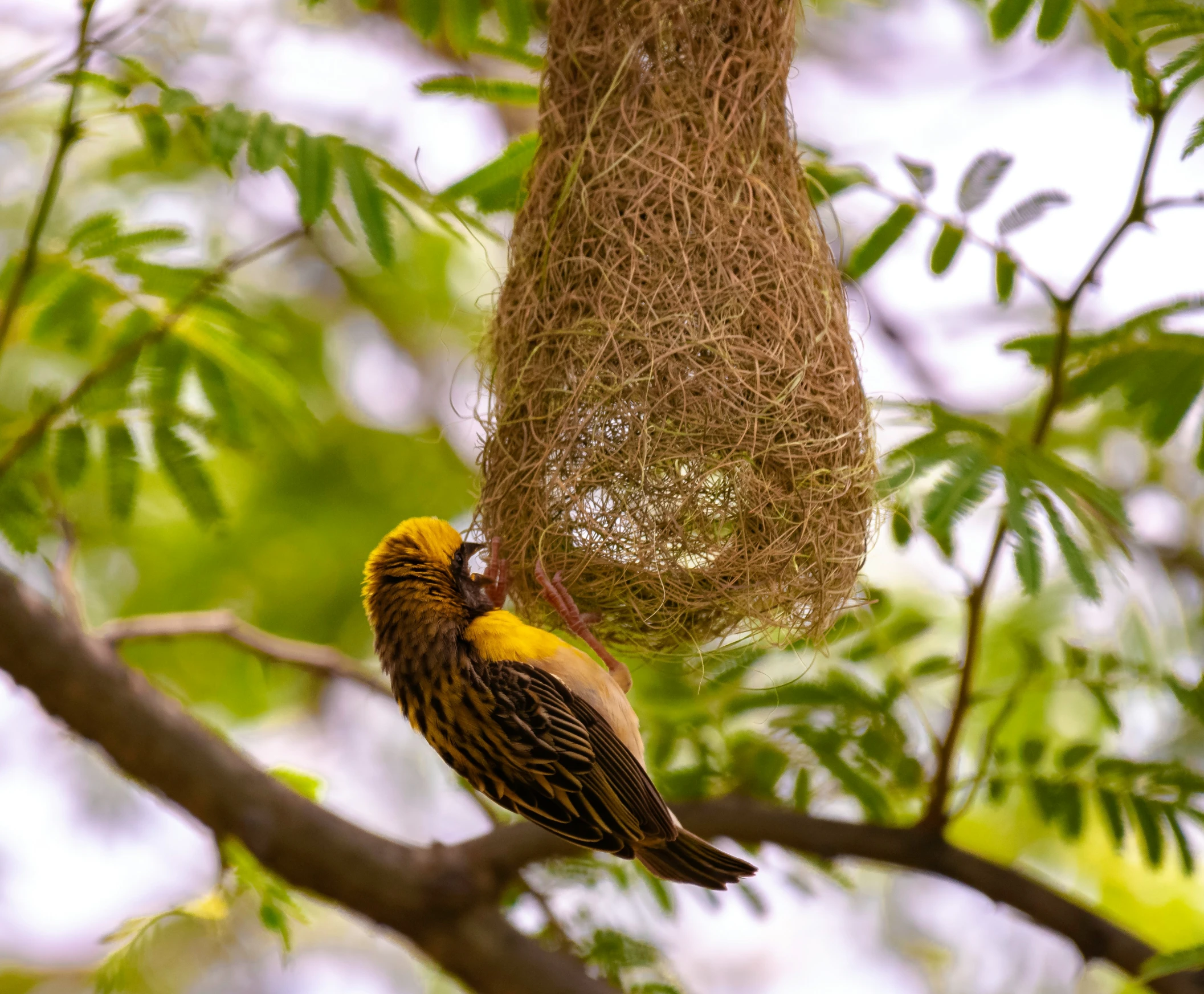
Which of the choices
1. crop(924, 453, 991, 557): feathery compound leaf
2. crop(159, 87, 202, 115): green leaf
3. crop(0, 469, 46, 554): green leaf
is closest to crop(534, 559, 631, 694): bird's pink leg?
crop(924, 453, 991, 557): feathery compound leaf

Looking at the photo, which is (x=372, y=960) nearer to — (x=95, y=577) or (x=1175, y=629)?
(x=95, y=577)

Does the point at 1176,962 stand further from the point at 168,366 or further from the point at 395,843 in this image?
the point at 168,366

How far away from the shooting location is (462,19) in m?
2.75

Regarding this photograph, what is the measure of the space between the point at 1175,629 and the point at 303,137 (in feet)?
12.2

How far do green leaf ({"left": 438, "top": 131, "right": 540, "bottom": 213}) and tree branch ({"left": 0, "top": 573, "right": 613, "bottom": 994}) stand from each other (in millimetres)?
1491

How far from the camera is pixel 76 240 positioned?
2906 mm

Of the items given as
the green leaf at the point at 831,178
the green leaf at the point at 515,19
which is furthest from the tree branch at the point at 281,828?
the green leaf at the point at 831,178

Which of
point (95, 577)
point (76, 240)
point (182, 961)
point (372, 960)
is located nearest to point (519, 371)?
point (76, 240)

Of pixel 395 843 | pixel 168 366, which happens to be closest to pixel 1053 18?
pixel 168 366

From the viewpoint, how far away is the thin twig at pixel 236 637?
10.3 feet

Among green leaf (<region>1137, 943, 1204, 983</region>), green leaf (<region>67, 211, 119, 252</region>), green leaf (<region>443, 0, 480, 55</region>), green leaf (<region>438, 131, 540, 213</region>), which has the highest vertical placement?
green leaf (<region>443, 0, 480, 55</region>)

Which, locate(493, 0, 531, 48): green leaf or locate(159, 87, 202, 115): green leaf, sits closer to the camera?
Result: locate(159, 87, 202, 115): green leaf

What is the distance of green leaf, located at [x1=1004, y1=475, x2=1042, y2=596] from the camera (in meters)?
2.14

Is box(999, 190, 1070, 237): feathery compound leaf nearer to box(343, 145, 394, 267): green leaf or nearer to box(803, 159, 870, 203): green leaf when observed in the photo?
box(803, 159, 870, 203): green leaf
